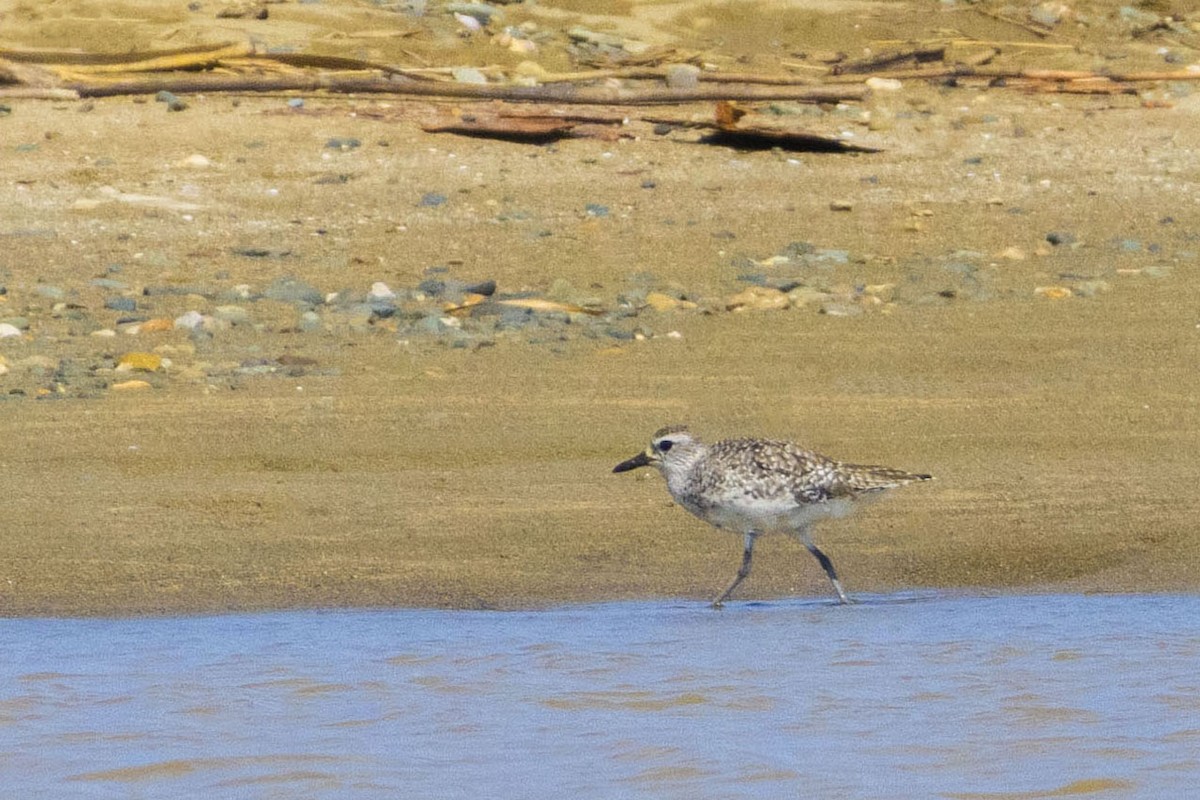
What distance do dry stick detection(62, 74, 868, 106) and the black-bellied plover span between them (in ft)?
23.1

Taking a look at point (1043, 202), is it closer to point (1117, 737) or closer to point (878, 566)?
point (878, 566)

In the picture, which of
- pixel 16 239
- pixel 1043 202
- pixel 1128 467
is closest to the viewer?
pixel 1128 467

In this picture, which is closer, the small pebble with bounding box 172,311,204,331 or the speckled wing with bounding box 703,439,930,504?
the speckled wing with bounding box 703,439,930,504

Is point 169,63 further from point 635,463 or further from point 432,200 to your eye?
point 635,463

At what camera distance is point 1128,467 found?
310 inches

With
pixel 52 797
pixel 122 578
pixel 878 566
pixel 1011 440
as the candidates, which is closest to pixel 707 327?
pixel 1011 440

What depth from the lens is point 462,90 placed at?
46.3ft

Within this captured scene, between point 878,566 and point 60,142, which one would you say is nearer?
point 878,566

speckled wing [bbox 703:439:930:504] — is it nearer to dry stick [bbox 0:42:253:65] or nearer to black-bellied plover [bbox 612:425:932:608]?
black-bellied plover [bbox 612:425:932:608]

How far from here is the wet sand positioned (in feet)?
23.2

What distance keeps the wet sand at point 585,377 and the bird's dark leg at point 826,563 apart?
5.6 inches

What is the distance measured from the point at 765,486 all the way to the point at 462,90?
25.0 feet

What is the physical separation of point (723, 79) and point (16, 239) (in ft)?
17.7

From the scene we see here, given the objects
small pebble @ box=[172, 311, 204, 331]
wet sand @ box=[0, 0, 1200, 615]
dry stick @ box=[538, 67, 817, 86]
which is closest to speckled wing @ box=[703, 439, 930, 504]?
wet sand @ box=[0, 0, 1200, 615]
